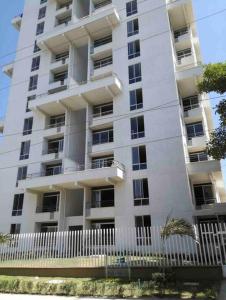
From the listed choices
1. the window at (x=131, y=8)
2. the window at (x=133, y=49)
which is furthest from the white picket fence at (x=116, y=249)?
the window at (x=131, y=8)

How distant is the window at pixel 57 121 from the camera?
33406 millimetres

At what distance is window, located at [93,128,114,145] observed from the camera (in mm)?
30047

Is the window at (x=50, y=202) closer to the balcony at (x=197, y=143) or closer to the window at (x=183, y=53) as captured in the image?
the balcony at (x=197, y=143)

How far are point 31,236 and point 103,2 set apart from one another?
3318 cm

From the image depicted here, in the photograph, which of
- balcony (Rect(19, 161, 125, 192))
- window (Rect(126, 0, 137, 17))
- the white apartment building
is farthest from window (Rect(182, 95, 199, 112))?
window (Rect(126, 0, 137, 17))

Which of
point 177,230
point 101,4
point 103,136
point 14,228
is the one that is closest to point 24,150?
point 14,228

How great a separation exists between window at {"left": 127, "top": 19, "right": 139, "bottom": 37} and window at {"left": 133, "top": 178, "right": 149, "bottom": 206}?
58.5 feet

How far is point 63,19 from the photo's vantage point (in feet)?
133

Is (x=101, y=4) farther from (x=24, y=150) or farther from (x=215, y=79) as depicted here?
(x=215, y=79)

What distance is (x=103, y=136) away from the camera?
3056cm

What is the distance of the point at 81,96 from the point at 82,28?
9865 mm

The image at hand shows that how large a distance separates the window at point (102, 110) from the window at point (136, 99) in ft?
9.19

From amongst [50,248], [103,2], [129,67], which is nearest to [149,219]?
[50,248]

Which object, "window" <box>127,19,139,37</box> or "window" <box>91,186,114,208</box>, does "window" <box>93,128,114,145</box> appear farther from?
"window" <box>127,19,139,37</box>
